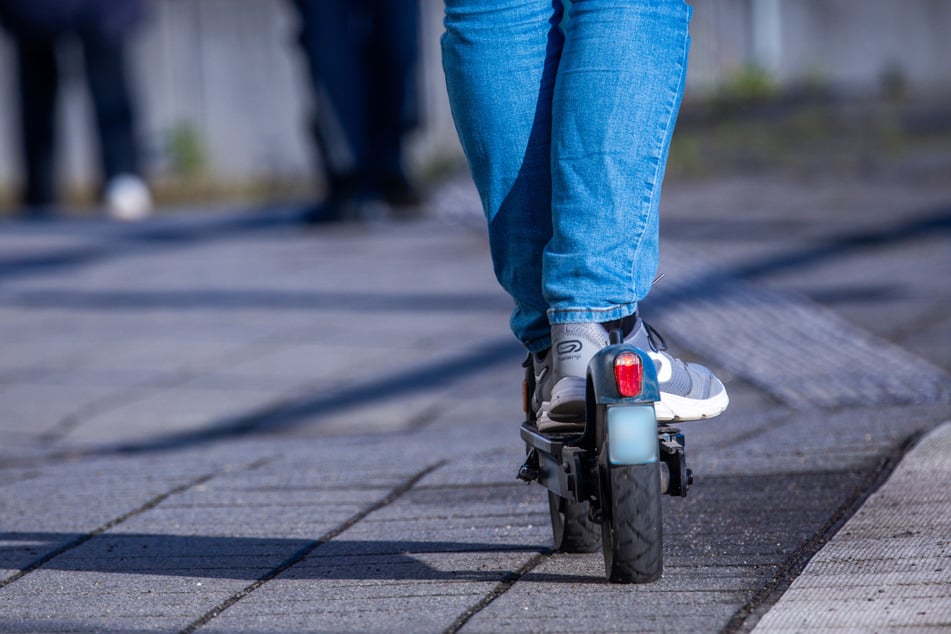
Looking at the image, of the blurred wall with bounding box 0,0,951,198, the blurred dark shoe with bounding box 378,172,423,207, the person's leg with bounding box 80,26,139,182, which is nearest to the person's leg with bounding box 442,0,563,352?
the blurred dark shoe with bounding box 378,172,423,207

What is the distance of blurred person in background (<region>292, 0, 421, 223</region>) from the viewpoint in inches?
314

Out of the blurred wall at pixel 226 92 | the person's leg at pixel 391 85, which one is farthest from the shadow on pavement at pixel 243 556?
the blurred wall at pixel 226 92

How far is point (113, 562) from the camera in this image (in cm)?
232

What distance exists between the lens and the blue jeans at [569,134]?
1.92 meters

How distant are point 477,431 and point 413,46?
4.95 metres

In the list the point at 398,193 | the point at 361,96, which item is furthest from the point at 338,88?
the point at 398,193

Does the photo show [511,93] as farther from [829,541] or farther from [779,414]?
Answer: [779,414]

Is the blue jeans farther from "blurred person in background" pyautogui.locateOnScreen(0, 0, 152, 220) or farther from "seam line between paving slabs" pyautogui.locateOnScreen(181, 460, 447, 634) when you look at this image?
"blurred person in background" pyautogui.locateOnScreen(0, 0, 152, 220)

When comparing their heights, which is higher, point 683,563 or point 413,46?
point 413,46

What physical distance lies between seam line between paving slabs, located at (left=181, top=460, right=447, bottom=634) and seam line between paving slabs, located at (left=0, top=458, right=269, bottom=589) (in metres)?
0.42

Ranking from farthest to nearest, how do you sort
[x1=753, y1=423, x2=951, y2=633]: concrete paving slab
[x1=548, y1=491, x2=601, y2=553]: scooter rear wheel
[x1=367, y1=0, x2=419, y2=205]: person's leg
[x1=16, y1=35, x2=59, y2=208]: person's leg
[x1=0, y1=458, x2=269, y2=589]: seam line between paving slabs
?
[x1=16, y1=35, x2=59, y2=208]: person's leg → [x1=367, y1=0, x2=419, y2=205]: person's leg → [x1=0, y1=458, x2=269, y2=589]: seam line between paving slabs → [x1=548, y1=491, x2=601, y2=553]: scooter rear wheel → [x1=753, y1=423, x2=951, y2=633]: concrete paving slab

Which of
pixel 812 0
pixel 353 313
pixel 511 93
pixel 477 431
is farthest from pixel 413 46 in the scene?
pixel 812 0

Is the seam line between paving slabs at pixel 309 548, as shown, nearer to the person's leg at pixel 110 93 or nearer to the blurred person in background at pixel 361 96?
the blurred person in background at pixel 361 96

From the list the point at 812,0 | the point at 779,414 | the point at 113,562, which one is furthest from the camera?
the point at 812,0
